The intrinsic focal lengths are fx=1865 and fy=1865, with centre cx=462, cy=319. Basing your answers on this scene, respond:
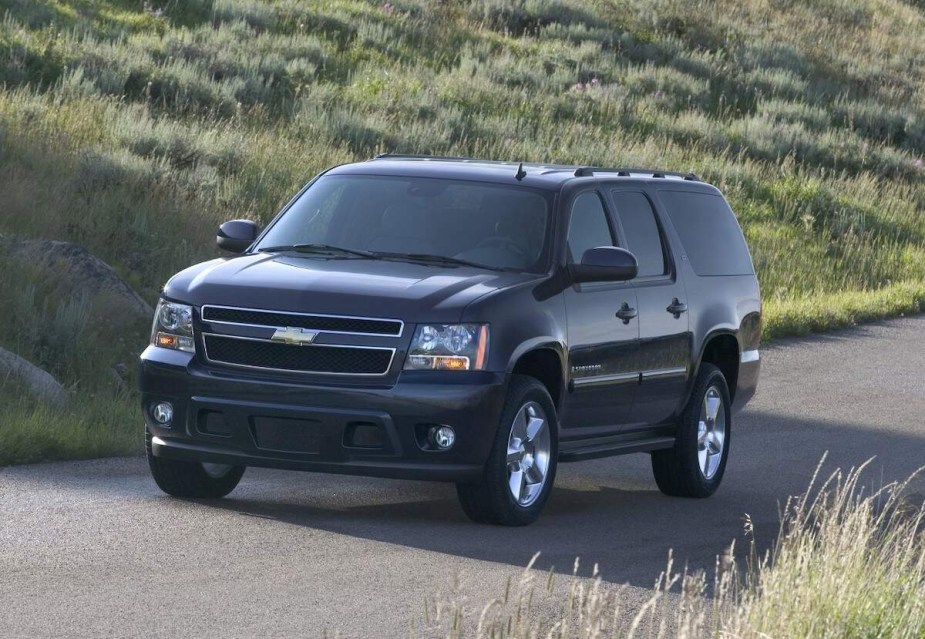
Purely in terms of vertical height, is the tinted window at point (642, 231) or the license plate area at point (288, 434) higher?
the tinted window at point (642, 231)

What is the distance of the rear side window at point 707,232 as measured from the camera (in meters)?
11.2

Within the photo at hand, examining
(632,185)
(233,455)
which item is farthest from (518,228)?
(233,455)

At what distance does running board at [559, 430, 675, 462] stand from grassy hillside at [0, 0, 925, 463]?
2.86 m

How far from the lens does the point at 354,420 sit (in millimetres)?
8602

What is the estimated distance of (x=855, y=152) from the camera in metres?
34.9

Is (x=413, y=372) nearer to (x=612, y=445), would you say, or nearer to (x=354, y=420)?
(x=354, y=420)

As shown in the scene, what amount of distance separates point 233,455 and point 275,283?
0.84 meters

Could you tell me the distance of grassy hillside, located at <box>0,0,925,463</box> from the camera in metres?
16.5

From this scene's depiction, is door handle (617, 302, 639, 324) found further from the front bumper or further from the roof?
the front bumper

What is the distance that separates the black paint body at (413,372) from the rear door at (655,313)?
0.03 m

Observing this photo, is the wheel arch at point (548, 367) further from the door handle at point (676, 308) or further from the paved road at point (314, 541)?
the door handle at point (676, 308)

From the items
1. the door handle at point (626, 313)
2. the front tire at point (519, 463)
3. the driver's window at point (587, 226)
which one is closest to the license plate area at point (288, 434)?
the front tire at point (519, 463)

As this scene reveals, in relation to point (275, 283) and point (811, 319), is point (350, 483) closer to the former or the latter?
point (275, 283)

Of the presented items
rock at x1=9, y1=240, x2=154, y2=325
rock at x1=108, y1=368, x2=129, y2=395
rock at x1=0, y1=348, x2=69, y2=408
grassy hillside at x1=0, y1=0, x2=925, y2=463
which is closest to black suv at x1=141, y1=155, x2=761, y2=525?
grassy hillside at x1=0, y1=0, x2=925, y2=463
